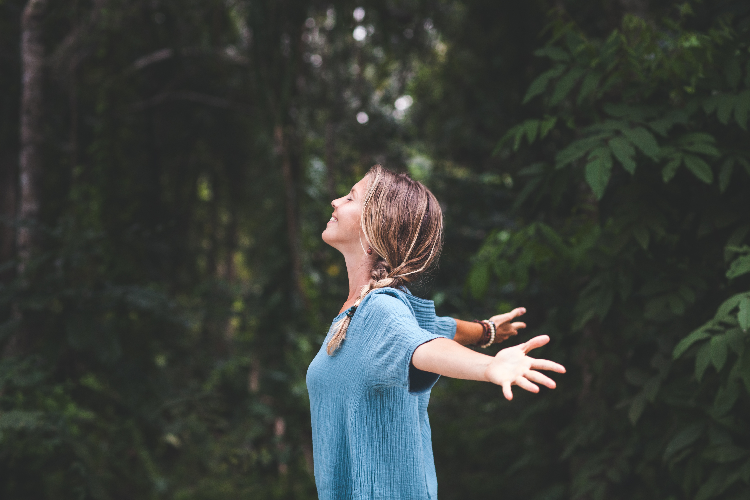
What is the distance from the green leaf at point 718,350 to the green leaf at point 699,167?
0.45 metres

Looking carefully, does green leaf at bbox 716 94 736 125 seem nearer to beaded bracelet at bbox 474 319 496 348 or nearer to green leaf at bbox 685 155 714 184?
green leaf at bbox 685 155 714 184

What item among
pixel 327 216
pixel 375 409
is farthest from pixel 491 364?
pixel 327 216

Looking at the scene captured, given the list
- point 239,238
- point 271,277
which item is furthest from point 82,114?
point 239,238

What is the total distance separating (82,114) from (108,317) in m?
2.21

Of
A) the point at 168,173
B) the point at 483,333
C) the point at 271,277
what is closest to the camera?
the point at 483,333

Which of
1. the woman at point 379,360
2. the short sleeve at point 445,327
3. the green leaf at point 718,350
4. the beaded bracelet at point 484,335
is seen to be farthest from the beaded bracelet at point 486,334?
the green leaf at point 718,350

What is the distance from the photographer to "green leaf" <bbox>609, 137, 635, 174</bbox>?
179 centimetres

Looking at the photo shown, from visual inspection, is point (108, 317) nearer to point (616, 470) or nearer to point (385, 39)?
point (385, 39)

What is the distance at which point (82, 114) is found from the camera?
→ 505 centimetres

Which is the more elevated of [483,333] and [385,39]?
[385,39]

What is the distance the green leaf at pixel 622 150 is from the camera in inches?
70.3

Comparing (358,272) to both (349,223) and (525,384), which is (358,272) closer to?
(349,223)

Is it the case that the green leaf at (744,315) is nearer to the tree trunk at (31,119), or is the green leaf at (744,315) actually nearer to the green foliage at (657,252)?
the green foliage at (657,252)

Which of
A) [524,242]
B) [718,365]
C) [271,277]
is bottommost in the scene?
[718,365]
